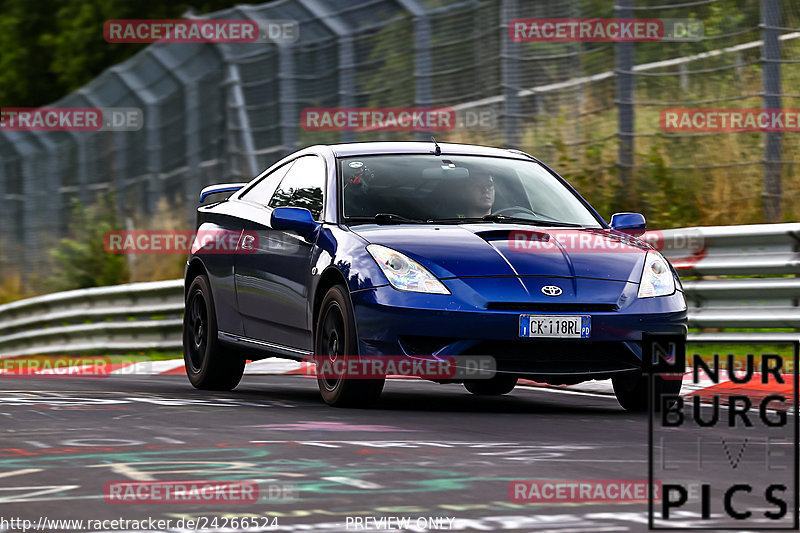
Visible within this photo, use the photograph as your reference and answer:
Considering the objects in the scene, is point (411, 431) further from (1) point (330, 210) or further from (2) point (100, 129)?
(2) point (100, 129)

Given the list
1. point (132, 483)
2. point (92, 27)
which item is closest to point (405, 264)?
point (132, 483)

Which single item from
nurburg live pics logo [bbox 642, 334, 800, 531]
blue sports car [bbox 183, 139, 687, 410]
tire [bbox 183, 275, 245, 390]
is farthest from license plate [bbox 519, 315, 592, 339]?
tire [bbox 183, 275, 245, 390]

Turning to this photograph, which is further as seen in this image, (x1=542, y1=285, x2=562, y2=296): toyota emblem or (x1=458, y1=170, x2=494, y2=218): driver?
(x1=458, y1=170, x2=494, y2=218): driver

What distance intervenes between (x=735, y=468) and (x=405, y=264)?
2617 millimetres

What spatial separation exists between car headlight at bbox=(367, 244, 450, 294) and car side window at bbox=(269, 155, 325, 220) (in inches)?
45.5

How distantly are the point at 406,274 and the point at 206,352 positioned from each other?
2847mm

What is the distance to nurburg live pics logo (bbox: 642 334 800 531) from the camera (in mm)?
5641

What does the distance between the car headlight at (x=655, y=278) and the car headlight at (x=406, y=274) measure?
1.17 meters

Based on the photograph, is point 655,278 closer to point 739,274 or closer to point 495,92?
point 739,274

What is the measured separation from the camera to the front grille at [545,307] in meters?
8.91

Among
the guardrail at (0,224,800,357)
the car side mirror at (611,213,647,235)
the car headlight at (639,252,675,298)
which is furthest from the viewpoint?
the guardrail at (0,224,800,357)

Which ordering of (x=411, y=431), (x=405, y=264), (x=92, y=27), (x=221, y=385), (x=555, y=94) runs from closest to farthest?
(x=411, y=431)
(x=405, y=264)
(x=221, y=385)
(x=555, y=94)
(x=92, y=27)

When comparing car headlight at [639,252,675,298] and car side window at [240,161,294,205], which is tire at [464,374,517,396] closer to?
car side window at [240,161,294,205]

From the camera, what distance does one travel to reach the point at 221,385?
38.0 feet
